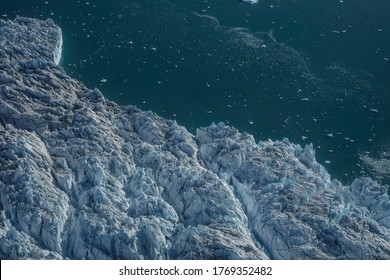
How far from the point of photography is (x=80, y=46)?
43531mm

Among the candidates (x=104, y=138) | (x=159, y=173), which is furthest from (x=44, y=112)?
(x=159, y=173)

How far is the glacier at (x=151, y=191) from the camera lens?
2598cm

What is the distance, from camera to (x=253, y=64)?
A: 43.9 meters

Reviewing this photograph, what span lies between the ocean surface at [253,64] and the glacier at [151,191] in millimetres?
4915

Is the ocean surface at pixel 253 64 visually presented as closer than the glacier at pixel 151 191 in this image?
No

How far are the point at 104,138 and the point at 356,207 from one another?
1236 cm

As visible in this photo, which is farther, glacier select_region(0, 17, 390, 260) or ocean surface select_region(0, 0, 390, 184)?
ocean surface select_region(0, 0, 390, 184)

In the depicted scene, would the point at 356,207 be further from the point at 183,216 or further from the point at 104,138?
the point at 104,138

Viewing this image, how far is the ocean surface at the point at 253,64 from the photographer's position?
3881 centimetres

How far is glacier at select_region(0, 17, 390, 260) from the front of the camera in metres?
26.0

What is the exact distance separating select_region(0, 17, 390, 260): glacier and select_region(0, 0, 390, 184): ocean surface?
16.1 ft

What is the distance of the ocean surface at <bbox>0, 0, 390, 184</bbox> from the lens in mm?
38812

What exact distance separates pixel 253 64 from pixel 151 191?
17914 mm

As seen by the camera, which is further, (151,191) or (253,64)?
(253,64)
